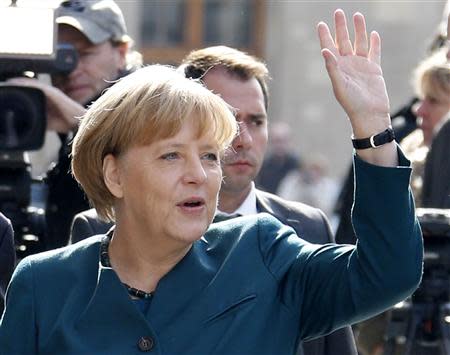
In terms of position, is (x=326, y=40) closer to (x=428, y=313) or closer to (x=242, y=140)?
(x=242, y=140)

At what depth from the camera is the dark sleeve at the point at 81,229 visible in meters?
3.95

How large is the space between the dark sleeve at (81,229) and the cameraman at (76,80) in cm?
56

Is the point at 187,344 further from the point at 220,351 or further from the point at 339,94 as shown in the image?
the point at 339,94

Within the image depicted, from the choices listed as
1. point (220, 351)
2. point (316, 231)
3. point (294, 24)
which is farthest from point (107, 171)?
point (294, 24)

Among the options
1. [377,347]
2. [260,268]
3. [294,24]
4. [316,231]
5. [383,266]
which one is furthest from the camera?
[294,24]

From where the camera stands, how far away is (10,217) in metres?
4.50

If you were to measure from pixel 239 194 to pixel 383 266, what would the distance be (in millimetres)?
1297

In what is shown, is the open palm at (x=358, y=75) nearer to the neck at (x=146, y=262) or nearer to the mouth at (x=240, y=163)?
the neck at (x=146, y=262)

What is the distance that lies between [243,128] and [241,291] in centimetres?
114

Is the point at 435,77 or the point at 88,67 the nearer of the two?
the point at 88,67

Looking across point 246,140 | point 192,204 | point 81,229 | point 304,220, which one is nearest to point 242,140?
point 246,140

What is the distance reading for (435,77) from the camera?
576 centimetres

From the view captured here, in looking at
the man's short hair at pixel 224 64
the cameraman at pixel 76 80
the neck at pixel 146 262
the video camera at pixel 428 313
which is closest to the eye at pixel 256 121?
the man's short hair at pixel 224 64

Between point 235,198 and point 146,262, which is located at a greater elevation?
point 146,262
